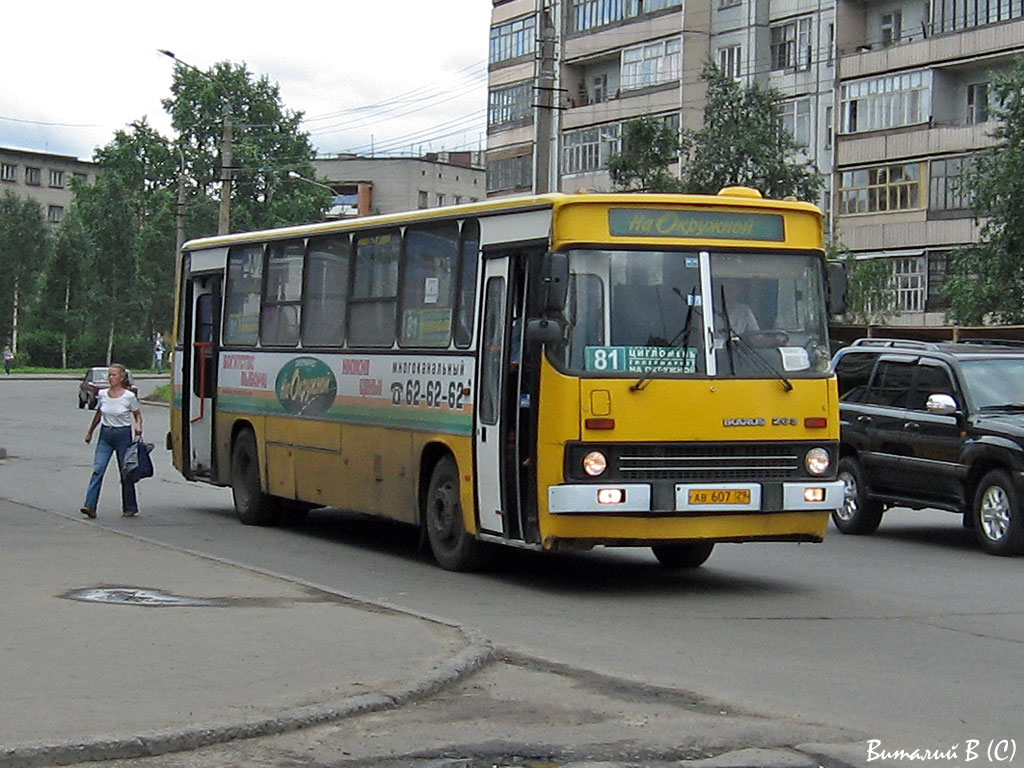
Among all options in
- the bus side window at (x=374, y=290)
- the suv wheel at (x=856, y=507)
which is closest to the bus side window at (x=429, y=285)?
the bus side window at (x=374, y=290)

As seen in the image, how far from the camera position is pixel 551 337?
41.3 ft

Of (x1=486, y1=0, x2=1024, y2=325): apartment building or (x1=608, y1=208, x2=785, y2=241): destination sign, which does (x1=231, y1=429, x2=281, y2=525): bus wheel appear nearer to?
(x1=608, y1=208, x2=785, y2=241): destination sign

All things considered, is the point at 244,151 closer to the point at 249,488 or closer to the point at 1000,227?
the point at 1000,227

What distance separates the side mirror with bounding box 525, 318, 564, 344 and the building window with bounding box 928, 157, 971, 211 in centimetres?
4040

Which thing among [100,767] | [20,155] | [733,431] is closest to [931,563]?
[733,431]

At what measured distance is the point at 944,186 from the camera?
51781 millimetres

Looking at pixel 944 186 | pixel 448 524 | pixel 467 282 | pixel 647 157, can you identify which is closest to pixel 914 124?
pixel 944 186

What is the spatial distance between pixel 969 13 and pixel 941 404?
119 ft

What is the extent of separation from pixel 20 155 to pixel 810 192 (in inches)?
4509

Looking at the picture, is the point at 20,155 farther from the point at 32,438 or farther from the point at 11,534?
the point at 11,534

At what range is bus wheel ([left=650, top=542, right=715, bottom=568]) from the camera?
15.1 metres

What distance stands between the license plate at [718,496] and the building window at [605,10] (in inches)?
1926

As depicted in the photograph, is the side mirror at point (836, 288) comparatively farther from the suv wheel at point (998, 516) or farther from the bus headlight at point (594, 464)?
the suv wheel at point (998, 516)

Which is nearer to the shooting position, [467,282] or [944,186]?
[467,282]
